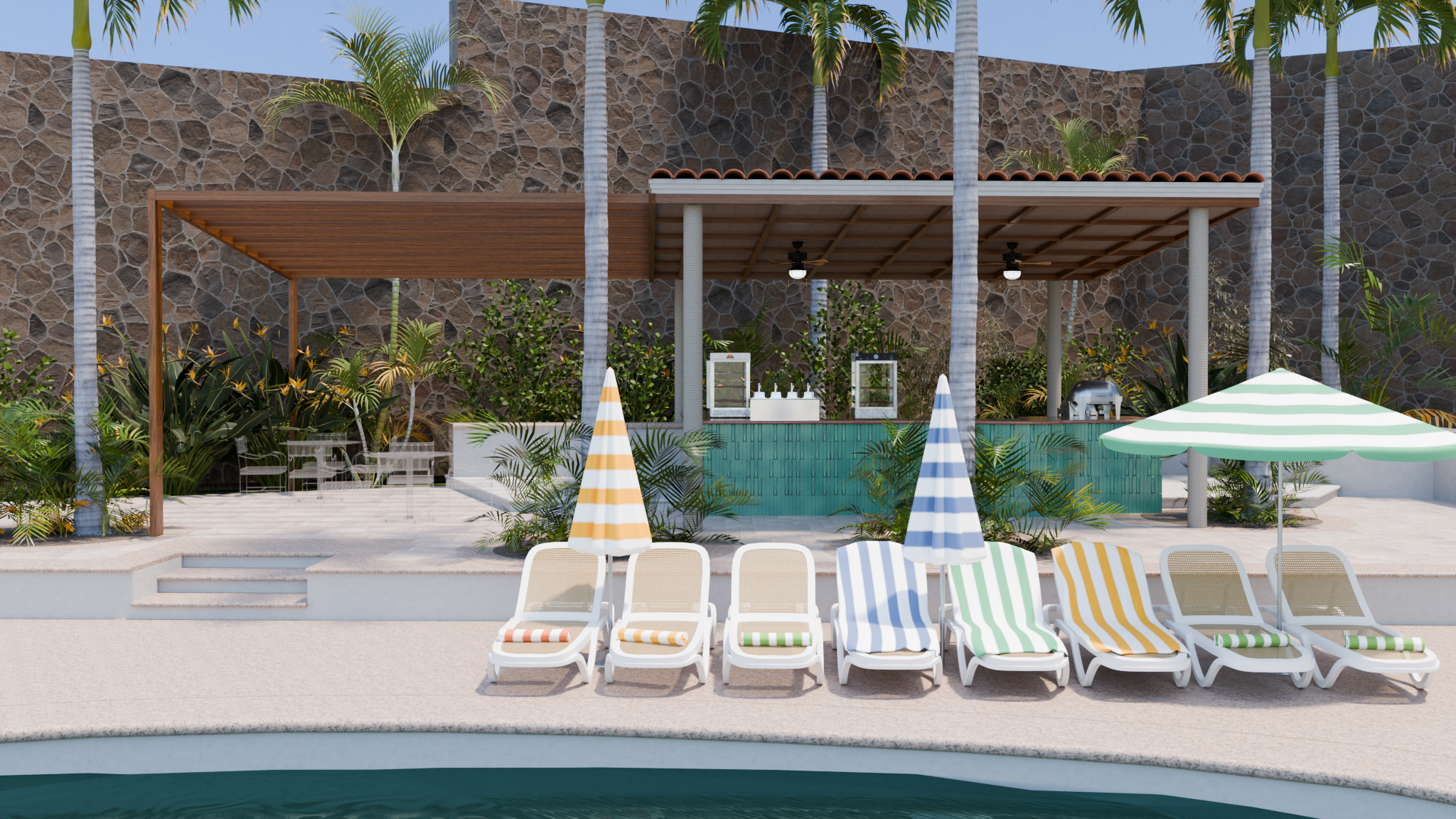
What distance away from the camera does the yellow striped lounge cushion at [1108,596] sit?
5.41 m

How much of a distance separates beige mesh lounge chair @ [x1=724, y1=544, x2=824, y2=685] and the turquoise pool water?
1083 mm

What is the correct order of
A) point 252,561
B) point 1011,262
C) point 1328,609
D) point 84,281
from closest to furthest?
1. point 1328,609
2. point 252,561
3. point 84,281
4. point 1011,262

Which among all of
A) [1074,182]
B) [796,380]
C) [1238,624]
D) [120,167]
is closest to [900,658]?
[1238,624]

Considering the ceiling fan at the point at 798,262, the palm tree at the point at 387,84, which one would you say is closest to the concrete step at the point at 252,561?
the ceiling fan at the point at 798,262

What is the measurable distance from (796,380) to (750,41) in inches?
288

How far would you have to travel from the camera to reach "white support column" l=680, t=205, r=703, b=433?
28.4 ft

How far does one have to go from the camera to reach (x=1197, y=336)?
8891 mm

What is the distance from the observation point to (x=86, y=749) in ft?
14.3

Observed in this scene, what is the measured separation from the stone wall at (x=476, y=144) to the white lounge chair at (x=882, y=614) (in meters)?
10.4

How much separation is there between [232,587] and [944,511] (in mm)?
5957

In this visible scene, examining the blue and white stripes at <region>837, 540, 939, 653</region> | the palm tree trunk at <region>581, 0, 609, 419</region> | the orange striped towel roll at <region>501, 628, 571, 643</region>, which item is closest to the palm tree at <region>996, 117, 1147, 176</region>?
the palm tree trunk at <region>581, 0, 609, 419</region>

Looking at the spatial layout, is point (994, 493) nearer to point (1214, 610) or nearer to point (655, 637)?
point (1214, 610)

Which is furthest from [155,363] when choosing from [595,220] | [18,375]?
[18,375]

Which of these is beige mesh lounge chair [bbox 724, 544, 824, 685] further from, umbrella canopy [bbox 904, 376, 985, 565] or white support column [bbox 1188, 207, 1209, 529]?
white support column [bbox 1188, 207, 1209, 529]
